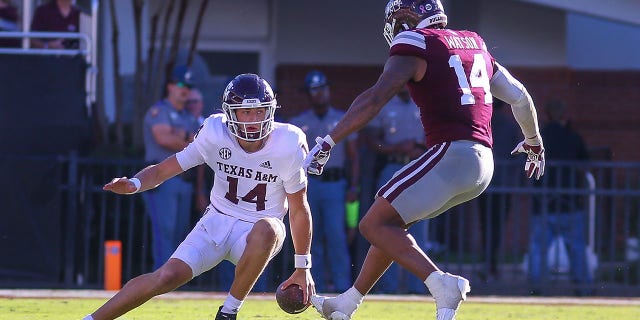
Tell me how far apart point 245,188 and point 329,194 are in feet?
14.9

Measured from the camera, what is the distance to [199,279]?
12.2 metres

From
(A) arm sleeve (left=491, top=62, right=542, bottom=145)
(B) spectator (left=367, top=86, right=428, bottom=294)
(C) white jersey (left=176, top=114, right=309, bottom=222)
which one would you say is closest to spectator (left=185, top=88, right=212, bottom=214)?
(B) spectator (left=367, top=86, right=428, bottom=294)

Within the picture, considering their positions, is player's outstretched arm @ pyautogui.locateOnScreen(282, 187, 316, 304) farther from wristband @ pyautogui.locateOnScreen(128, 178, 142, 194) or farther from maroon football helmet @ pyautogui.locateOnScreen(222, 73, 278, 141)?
wristband @ pyautogui.locateOnScreen(128, 178, 142, 194)

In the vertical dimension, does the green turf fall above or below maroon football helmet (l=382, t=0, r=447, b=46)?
below

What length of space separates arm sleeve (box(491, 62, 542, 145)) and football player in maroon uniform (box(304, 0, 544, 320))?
8.8 inches

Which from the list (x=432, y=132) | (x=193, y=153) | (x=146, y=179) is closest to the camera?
(x=432, y=132)

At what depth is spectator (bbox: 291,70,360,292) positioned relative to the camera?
471 inches

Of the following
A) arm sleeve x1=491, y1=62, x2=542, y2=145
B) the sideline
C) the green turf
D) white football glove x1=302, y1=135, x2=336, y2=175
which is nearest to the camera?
white football glove x1=302, y1=135, x2=336, y2=175

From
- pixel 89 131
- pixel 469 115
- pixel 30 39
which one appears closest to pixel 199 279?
pixel 89 131

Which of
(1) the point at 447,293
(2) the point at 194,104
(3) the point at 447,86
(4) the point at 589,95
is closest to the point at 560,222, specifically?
(2) the point at 194,104

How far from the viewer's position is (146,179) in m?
7.18

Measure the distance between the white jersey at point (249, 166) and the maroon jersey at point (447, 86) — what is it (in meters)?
0.79

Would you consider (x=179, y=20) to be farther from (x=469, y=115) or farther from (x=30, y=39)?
(x=469, y=115)

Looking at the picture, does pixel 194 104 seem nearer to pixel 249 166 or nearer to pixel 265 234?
pixel 249 166
